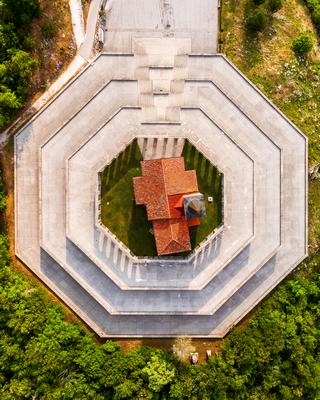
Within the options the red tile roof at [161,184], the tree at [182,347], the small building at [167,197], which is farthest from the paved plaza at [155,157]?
the red tile roof at [161,184]

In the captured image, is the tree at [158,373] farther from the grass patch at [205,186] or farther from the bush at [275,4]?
the bush at [275,4]

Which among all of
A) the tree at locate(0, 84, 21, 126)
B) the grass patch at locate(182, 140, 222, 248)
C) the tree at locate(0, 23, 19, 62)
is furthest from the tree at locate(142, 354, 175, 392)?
the tree at locate(0, 23, 19, 62)

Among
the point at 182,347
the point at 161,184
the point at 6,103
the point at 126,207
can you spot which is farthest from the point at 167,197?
the point at 6,103

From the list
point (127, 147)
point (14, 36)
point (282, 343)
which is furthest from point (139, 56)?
point (282, 343)

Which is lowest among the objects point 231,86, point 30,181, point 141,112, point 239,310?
point 239,310

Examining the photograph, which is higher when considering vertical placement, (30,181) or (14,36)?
(14,36)

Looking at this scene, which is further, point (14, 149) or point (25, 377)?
point (14, 149)

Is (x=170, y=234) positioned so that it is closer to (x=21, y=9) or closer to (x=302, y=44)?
(x=302, y=44)

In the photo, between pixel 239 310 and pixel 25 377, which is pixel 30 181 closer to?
pixel 25 377
